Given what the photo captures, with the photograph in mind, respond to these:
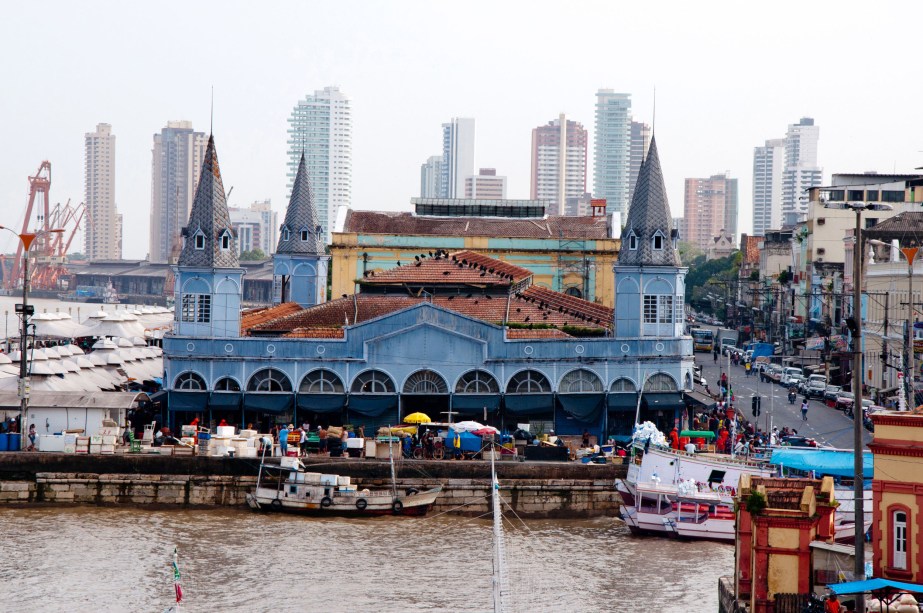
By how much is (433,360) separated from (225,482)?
31.8ft

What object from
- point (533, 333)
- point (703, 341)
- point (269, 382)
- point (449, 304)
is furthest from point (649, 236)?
point (703, 341)

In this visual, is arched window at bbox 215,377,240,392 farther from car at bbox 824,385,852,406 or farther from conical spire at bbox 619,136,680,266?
car at bbox 824,385,852,406

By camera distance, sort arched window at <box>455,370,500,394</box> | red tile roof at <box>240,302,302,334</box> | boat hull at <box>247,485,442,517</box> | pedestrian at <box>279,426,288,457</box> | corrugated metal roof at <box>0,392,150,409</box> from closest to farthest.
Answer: boat hull at <box>247,485,442,517</box>, pedestrian at <box>279,426,288,457</box>, corrugated metal roof at <box>0,392,150,409</box>, arched window at <box>455,370,500,394</box>, red tile roof at <box>240,302,302,334</box>

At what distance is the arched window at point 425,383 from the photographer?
174ft

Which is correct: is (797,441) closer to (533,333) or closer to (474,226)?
(533,333)

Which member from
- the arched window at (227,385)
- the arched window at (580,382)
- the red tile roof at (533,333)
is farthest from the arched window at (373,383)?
the arched window at (580,382)

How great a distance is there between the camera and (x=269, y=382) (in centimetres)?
5288

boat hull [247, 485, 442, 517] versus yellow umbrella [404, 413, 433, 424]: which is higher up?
yellow umbrella [404, 413, 433, 424]

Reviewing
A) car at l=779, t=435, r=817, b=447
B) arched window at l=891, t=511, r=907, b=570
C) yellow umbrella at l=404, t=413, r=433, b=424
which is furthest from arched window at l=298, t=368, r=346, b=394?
arched window at l=891, t=511, r=907, b=570

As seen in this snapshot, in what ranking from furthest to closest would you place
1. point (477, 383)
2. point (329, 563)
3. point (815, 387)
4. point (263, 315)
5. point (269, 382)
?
point (815, 387), point (263, 315), point (477, 383), point (269, 382), point (329, 563)

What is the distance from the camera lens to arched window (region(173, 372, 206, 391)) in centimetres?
5316

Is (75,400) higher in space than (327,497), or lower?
higher

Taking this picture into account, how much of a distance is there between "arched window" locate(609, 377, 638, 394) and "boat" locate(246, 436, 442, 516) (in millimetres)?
10572

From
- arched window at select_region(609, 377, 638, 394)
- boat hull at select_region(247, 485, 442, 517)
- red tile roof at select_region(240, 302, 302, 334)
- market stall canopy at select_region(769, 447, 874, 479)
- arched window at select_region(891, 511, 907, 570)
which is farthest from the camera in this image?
red tile roof at select_region(240, 302, 302, 334)
